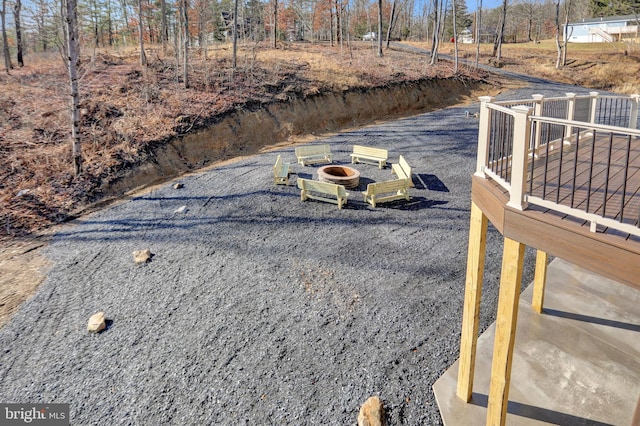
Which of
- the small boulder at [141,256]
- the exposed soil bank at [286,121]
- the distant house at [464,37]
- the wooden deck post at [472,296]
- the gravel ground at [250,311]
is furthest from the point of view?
the distant house at [464,37]

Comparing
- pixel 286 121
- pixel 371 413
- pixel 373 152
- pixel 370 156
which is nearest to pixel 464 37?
pixel 286 121

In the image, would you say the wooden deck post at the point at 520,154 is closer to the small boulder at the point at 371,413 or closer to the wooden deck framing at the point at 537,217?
the wooden deck framing at the point at 537,217

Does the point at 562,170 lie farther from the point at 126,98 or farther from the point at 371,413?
the point at 126,98

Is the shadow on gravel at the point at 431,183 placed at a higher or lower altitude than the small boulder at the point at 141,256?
higher

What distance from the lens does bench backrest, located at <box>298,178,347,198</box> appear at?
10.3 metres

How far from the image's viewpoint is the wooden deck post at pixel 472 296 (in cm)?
455

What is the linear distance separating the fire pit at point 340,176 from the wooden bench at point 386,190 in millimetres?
818

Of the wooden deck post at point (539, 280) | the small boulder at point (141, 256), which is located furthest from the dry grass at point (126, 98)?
the wooden deck post at point (539, 280)

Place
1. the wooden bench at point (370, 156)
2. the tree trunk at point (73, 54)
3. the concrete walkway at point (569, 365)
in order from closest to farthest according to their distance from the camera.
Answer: the concrete walkway at point (569, 365) < the tree trunk at point (73, 54) < the wooden bench at point (370, 156)

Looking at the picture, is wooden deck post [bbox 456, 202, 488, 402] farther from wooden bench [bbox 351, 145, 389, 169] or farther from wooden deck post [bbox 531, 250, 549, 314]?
wooden bench [bbox 351, 145, 389, 169]

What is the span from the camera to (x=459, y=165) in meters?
13.4

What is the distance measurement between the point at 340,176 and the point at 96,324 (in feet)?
26.3

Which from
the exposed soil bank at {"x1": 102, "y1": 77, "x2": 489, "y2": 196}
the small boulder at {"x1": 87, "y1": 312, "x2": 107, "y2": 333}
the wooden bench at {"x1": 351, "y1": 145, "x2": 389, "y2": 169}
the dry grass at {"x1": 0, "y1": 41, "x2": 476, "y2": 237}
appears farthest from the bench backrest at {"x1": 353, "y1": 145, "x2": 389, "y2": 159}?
the small boulder at {"x1": 87, "y1": 312, "x2": 107, "y2": 333}

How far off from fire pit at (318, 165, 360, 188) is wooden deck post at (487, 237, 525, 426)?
8.08 metres
